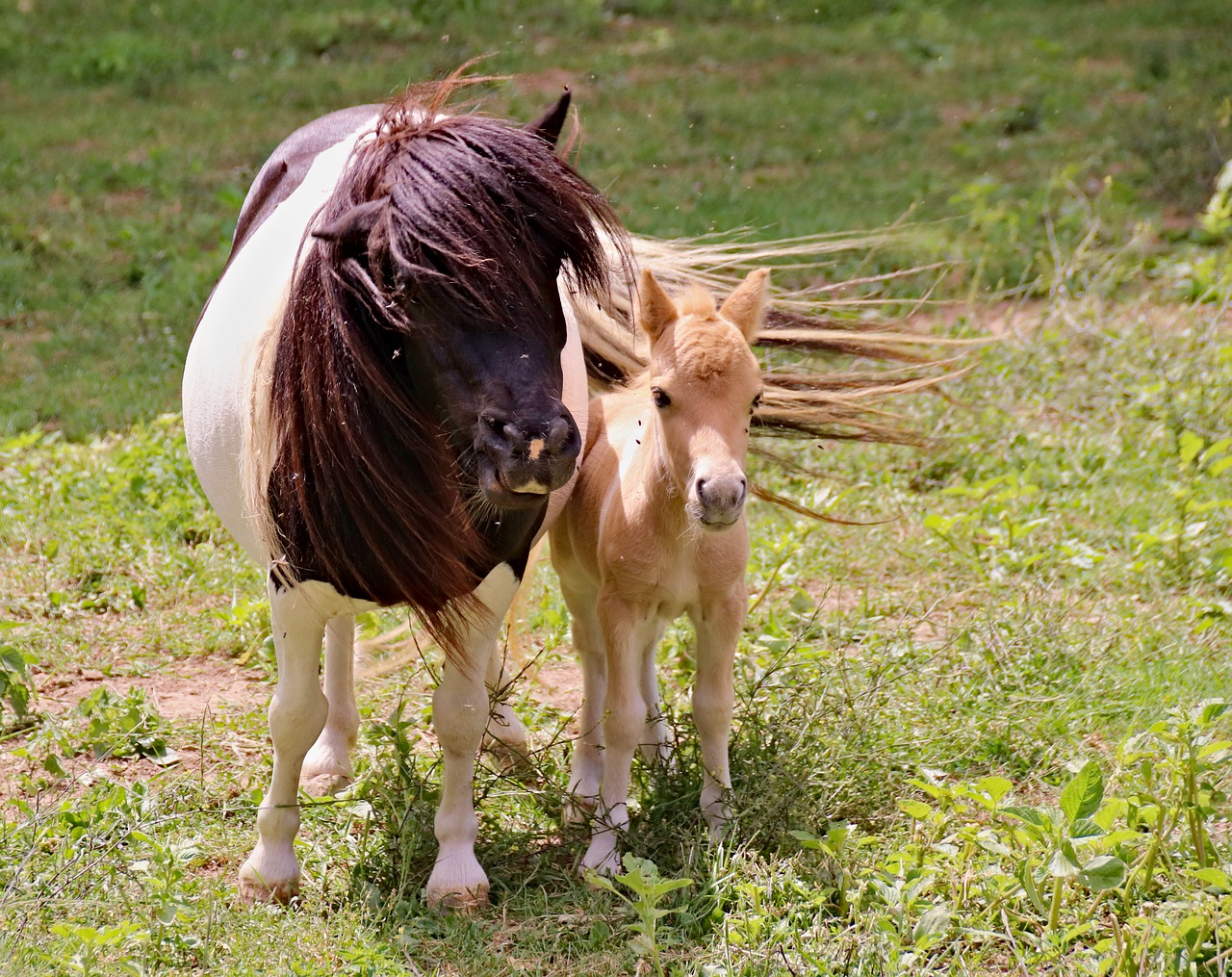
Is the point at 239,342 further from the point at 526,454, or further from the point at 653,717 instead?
the point at 653,717

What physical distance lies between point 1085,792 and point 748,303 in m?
1.27

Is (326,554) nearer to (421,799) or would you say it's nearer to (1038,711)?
(421,799)

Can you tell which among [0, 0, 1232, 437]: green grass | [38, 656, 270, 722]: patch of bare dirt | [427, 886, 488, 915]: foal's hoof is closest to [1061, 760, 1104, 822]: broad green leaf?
[427, 886, 488, 915]: foal's hoof

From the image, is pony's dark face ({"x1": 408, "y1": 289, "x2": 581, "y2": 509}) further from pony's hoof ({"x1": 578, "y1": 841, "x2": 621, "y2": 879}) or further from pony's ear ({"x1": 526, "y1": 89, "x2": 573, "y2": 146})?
pony's hoof ({"x1": 578, "y1": 841, "x2": 621, "y2": 879})

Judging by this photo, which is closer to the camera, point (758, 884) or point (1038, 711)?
point (758, 884)

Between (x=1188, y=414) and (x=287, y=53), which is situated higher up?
(x=287, y=53)

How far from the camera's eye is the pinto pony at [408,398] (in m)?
2.48

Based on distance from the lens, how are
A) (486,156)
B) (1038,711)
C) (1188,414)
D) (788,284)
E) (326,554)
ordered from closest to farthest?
(486,156) → (326,554) → (1038,711) → (1188,414) → (788,284)

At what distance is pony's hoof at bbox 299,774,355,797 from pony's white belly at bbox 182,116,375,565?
0.73m

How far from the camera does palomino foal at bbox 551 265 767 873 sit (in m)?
2.80

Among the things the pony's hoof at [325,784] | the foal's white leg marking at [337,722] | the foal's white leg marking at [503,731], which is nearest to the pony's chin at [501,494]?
the foal's white leg marking at [503,731]

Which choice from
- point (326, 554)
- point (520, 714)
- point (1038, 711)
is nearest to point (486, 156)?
point (326, 554)

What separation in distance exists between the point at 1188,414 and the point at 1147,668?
1883 mm

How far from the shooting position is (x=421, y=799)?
3.36m
